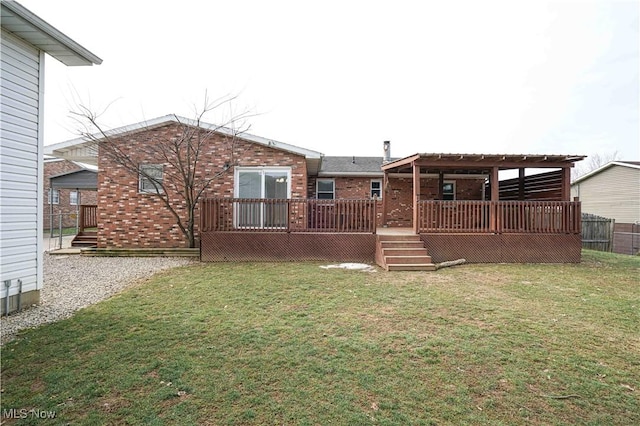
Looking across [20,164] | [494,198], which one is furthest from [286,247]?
[494,198]

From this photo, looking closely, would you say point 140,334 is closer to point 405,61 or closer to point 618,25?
point 405,61

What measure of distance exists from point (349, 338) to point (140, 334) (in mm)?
2610

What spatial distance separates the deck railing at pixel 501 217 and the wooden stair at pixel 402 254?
2.12ft

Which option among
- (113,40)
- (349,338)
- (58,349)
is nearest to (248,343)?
(349,338)

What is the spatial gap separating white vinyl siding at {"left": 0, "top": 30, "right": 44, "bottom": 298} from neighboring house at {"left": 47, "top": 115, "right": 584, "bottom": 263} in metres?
4.26

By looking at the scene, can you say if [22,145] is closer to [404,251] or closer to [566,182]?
[404,251]

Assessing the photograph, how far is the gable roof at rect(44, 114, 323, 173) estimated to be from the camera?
1007 centimetres

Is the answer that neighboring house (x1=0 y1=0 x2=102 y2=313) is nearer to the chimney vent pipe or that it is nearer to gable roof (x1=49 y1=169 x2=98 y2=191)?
gable roof (x1=49 y1=169 x2=98 y2=191)

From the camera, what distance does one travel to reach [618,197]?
61.6ft

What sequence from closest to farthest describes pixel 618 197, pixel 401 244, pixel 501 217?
pixel 401 244, pixel 501 217, pixel 618 197

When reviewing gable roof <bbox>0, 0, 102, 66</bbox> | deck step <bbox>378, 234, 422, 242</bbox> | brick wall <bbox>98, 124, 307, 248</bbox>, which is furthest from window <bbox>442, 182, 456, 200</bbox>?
gable roof <bbox>0, 0, 102, 66</bbox>

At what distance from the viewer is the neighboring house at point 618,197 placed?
15359 mm

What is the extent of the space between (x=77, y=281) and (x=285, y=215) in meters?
5.25

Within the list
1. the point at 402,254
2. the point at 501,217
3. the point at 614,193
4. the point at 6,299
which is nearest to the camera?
the point at 6,299
